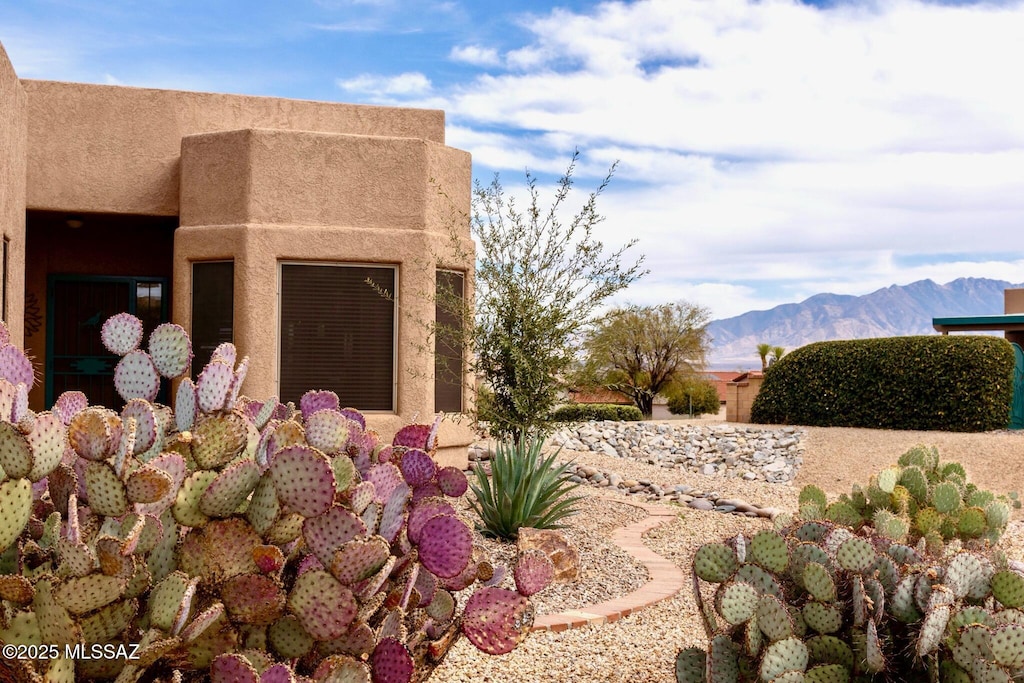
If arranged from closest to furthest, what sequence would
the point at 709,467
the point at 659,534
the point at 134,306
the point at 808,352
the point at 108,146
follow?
the point at 659,534
the point at 108,146
the point at 134,306
the point at 709,467
the point at 808,352

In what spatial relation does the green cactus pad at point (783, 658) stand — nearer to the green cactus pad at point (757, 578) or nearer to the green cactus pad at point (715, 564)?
the green cactus pad at point (757, 578)

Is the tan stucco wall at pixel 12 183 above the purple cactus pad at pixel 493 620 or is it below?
above

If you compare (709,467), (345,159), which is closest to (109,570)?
(345,159)

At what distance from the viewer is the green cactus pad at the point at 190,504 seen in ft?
10.2

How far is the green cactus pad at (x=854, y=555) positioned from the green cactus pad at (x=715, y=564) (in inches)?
15.9

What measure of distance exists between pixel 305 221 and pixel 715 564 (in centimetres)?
763

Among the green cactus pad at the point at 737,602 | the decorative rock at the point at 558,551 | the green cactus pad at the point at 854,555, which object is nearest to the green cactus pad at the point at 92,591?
the green cactus pad at the point at 737,602

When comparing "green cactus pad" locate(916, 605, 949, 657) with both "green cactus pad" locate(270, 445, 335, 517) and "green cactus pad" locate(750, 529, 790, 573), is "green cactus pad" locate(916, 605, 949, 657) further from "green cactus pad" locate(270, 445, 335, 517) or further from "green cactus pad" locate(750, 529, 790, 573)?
"green cactus pad" locate(270, 445, 335, 517)

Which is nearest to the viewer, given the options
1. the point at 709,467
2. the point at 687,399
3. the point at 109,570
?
the point at 109,570

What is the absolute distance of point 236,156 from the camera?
413 inches

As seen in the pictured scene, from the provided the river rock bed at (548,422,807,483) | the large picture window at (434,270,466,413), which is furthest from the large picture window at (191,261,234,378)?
the river rock bed at (548,422,807,483)

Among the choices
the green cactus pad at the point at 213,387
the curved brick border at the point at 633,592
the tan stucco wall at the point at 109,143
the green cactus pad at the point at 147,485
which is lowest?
the curved brick border at the point at 633,592

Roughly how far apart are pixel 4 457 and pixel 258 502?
0.76 m

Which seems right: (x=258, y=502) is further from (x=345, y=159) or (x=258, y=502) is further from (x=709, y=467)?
(x=709, y=467)
